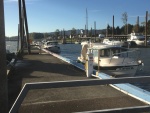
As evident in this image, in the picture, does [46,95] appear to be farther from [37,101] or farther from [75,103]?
[75,103]

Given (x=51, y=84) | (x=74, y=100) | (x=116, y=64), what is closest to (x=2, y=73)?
(x=51, y=84)

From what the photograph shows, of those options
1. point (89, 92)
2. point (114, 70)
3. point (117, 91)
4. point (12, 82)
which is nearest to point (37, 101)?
point (89, 92)

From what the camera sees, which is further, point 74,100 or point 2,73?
point 74,100

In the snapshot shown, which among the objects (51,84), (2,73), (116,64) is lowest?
(116,64)

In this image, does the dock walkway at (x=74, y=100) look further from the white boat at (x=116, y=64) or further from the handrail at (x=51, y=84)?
the white boat at (x=116, y=64)

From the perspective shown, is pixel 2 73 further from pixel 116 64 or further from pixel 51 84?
pixel 116 64

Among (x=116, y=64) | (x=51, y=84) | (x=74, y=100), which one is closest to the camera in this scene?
(x=51, y=84)

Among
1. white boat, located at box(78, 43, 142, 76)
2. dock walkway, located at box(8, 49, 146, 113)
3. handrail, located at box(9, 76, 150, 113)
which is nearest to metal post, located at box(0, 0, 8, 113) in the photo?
handrail, located at box(9, 76, 150, 113)

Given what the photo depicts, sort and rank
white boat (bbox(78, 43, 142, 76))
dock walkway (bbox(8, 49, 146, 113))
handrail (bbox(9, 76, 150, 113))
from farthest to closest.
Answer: white boat (bbox(78, 43, 142, 76)) < dock walkway (bbox(8, 49, 146, 113)) < handrail (bbox(9, 76, 150, 113))

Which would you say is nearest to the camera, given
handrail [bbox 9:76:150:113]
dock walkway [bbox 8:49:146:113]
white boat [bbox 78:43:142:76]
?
handrail [bbox 9:76:150:113]

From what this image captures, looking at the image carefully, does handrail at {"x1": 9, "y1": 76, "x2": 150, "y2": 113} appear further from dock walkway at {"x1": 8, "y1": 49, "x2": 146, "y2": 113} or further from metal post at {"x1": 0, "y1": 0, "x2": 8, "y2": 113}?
dock walkway at {"x1": 8, "y1": 49, "x2": 146, "y2": 113}

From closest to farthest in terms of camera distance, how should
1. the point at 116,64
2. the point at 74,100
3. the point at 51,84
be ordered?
the point at 51,84
the point at 74,100
the point at 116,64

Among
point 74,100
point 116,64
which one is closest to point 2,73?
point 74,100

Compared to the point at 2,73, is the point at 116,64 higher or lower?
lower
